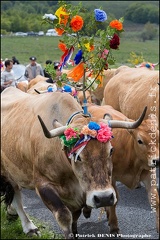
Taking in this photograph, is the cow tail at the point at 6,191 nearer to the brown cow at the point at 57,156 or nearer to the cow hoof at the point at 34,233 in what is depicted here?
the brown cow at the point at 57,156

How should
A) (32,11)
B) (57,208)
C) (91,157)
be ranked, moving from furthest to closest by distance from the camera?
1. (32,11)
2. (57,208)
3. (91,157)

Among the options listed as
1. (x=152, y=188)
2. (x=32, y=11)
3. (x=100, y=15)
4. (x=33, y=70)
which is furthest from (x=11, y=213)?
(x=32, y=11)

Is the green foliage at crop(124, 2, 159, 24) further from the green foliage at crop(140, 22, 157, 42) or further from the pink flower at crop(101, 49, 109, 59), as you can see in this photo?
the pink flower at crop(101, 49, 109, 59)

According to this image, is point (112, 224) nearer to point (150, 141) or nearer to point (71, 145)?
point (150, 141)

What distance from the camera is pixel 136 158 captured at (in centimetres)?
646

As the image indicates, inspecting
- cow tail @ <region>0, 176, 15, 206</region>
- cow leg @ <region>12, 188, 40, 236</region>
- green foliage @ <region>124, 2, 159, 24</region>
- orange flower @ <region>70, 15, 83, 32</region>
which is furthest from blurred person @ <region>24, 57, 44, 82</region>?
green foliage @ <region>124, 2, 159, 24</region>

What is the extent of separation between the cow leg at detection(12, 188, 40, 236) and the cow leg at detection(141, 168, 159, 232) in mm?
1548

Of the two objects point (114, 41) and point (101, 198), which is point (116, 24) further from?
point (101, 198)

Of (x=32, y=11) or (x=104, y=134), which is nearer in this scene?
(x=104, y=134)

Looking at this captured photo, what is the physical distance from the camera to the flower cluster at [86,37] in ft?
19.7

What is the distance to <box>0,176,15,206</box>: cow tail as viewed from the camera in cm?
695

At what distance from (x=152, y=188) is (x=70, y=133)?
156 centimetres

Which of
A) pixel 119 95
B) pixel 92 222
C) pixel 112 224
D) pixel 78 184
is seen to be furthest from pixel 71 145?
pixel 119 95

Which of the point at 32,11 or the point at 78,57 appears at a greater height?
the point at 78,57
